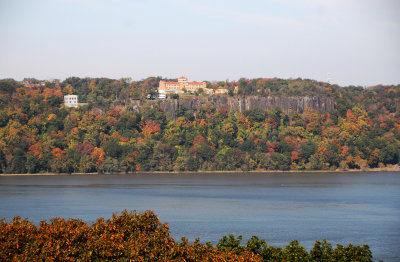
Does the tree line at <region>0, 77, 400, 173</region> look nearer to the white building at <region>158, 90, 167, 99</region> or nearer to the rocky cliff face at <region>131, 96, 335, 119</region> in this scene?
the rocky cliff face at <region>131, 96, 335, 119</region>

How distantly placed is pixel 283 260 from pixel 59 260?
314 inches

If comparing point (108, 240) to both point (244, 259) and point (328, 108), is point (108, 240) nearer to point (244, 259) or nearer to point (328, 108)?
point (244, 259)

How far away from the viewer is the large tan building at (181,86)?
16675 cm

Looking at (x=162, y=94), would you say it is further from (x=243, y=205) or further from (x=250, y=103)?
(x=243, y=205)

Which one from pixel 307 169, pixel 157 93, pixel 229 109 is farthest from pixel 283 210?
pixel 157 93

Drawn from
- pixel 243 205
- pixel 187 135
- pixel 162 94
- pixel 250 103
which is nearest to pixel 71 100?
pixel 162 94

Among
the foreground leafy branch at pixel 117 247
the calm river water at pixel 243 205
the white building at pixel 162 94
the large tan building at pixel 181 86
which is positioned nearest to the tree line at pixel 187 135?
the white building at pixel 162 94

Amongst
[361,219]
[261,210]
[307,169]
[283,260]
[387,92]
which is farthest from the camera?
[387,92]

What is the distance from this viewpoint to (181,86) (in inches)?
6767

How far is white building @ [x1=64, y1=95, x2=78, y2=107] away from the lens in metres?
142

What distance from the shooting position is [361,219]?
53.3 m

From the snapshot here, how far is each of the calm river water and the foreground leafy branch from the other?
1525 centimetres

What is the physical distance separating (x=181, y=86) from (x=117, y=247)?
152 m

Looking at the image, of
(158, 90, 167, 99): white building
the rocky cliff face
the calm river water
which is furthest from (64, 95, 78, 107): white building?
the calm river water
